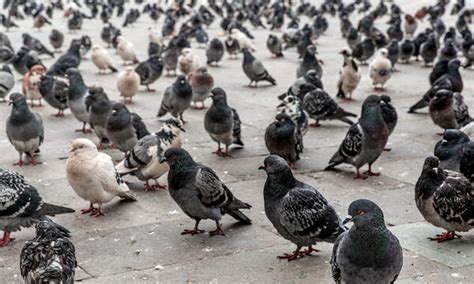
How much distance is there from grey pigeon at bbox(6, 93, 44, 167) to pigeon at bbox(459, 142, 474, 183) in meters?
5.16

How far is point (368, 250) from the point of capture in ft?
16.4

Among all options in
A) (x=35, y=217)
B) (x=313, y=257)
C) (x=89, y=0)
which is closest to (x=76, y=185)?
(x=35, y=217)

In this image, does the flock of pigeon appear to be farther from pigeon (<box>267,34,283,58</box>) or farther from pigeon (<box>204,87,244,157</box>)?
pigeon (<box>267,34,283,58</box>)

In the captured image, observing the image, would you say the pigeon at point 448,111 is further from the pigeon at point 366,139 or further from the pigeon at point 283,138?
the pigeon at point 283,138

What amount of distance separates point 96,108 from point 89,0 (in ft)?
116

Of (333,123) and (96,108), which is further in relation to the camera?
(333,123)

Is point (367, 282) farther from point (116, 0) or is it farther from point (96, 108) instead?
point (116, 0)

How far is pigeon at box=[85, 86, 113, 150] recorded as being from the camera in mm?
10375

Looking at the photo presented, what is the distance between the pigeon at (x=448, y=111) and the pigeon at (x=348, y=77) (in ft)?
10.8

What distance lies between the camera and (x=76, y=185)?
7535 millimetres

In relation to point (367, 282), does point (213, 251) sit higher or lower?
lower

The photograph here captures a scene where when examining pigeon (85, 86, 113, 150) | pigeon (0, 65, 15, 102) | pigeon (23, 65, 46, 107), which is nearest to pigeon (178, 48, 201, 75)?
pigeon (23, 65, 46, 107)

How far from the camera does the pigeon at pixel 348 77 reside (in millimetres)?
14164

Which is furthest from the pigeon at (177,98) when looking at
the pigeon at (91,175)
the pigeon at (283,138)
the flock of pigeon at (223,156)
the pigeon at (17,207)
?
the pigeon at (17,207)
